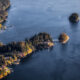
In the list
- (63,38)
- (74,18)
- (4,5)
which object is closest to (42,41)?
(63,38)

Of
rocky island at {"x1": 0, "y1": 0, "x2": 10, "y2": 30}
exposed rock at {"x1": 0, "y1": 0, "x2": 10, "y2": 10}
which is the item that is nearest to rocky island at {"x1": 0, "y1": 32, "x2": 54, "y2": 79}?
rocky island at {"x1": 0, "y1": 0, "x2": 10, "y2": 30}

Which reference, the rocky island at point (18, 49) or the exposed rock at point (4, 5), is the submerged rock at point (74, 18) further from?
the exposed rock at point (4, 5)

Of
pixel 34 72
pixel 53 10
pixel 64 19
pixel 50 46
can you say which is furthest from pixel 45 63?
pixel 53 10

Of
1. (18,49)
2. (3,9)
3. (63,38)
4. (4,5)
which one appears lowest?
(18,49)

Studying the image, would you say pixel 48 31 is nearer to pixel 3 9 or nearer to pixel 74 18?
pixel 74 18

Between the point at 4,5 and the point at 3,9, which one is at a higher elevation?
A: the point at 4,5

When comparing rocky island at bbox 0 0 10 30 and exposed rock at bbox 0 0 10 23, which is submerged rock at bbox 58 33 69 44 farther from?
exposed rock at bbox 0 0 10 23
